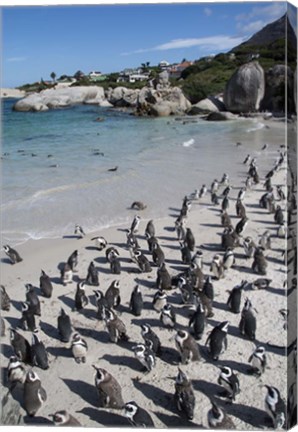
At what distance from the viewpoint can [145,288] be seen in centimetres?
583

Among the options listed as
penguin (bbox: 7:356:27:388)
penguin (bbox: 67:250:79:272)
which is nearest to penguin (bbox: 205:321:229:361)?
penguin (bbox: 7:356:27:388)

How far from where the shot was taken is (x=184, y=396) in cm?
368

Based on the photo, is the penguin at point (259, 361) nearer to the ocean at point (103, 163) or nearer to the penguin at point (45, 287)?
the penguin at point (45, 287)

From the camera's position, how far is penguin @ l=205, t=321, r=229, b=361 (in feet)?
14.3

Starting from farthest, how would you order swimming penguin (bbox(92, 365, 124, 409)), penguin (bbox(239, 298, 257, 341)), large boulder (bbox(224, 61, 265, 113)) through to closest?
1. large boulder (bbox(224, 61, 265, 113))
2. penguin (bbox(239, 298, 257, 341))
3. swimming penguin (bbox(92, 365, 124, 409))

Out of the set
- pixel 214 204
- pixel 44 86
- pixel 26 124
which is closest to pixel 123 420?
pixel 44 86

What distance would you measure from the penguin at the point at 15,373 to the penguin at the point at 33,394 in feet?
0.49

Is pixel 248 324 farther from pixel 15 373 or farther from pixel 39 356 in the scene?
pixel 15 373

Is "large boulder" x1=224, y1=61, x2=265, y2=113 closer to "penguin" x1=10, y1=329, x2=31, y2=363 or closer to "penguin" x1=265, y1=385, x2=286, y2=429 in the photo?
"penguin" x1=10, y1=329, x2=31, y2=363

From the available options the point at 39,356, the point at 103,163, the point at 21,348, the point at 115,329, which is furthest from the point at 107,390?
the point at 103,163

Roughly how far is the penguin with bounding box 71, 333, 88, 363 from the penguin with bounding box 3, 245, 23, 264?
2.50 m

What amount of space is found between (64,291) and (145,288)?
88cm

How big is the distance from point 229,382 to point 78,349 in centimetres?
127

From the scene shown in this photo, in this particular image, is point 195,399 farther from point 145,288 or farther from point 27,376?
point 145,288
